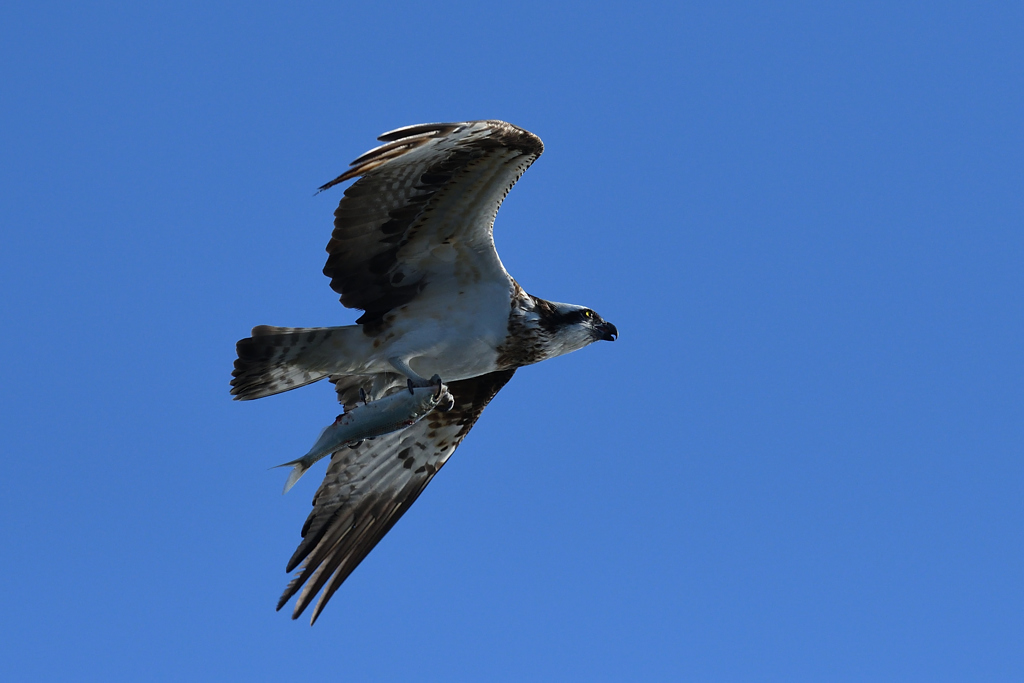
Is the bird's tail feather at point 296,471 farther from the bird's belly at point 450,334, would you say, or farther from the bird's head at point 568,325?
the bird's head at point 568,325

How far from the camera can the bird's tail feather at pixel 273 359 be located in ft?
28.1

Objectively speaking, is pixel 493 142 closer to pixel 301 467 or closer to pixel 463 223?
pixel 463 223

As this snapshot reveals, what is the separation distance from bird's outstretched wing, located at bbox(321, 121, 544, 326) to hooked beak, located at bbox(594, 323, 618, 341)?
1096 millimetres

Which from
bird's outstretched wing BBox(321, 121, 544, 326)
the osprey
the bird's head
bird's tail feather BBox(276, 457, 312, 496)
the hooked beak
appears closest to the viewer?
bird's tail feather BBox(276, 457, 312, 496)

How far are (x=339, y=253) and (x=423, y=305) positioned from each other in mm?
893

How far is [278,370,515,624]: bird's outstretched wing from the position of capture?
9547mm

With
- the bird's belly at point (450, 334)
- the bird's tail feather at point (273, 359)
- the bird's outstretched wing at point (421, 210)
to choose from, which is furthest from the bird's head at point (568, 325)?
the bird's tail feather at point (273, 359)

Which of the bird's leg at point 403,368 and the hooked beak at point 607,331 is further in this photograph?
the hooked beak at point 607,331

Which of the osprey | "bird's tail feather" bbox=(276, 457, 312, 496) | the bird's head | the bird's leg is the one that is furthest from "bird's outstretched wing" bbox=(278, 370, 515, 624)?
"bird's tail feather" bbox=(276, 457, 312, 496)

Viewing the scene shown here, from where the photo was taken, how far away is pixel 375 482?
1021 cm

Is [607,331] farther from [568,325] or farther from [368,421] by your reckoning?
[368,421]

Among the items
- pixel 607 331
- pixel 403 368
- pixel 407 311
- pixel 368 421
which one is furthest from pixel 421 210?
pixel 607 331

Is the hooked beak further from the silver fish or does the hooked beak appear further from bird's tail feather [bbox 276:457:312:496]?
bird's tail feather [bbox 276:457:312:496]

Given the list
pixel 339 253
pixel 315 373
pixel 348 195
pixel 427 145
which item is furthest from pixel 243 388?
pixel 427 145
